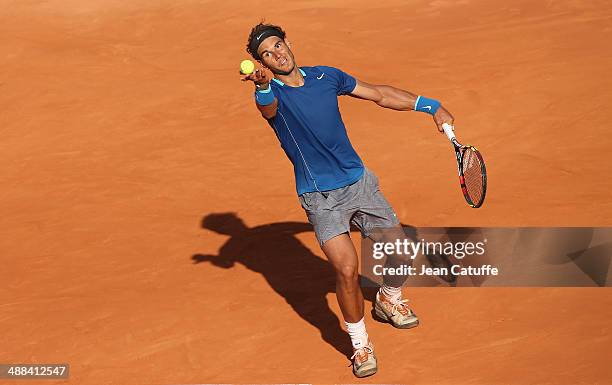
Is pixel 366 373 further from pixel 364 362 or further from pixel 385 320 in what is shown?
pixel 385 320

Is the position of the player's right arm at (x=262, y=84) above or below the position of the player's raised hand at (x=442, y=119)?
above

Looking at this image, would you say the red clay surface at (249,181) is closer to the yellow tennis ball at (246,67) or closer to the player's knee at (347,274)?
the player's knee at (347,274)

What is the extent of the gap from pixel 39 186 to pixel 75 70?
3.94 meters

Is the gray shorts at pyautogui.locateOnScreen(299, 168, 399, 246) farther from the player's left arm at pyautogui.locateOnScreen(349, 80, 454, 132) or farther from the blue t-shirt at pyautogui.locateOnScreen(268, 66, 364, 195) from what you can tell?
the player's left arm at pyautogui.locateOnScreen(349, 80, 454, 132)

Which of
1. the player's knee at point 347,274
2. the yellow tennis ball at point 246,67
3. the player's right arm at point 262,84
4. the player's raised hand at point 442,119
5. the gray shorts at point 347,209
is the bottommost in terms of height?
the player's knee at point 347,274

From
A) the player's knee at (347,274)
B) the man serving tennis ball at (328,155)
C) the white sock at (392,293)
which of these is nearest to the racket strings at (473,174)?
the man serving tennis ball at (328,155)

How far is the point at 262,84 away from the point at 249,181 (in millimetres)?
4617

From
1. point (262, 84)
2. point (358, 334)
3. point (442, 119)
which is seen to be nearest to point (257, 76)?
point (262, 84)

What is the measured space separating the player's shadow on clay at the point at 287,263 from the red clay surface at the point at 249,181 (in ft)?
0.08

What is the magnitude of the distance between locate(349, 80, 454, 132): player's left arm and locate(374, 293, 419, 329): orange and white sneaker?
1.51m

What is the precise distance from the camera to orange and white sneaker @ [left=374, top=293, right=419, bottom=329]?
8.23 metres

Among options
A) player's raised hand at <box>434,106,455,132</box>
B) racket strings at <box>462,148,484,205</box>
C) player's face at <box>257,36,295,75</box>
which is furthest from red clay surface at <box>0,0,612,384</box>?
player's face at <box>257,36,295,75</box>

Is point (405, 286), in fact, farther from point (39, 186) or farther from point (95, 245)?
point (39, 186)

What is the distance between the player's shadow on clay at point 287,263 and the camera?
8.59m
